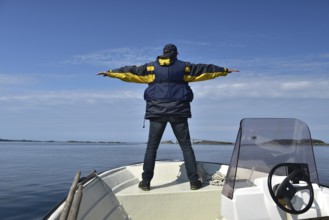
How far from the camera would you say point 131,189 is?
514cm

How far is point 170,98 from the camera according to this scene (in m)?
4.95

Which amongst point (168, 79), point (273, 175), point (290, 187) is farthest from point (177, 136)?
point (290, 187)

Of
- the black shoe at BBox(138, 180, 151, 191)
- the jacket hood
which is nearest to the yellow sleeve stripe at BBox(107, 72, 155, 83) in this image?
the jacket hood

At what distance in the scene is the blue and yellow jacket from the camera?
496cm

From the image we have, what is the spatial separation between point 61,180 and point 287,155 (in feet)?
42.0

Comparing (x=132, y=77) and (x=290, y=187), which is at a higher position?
(x=132, y=77)

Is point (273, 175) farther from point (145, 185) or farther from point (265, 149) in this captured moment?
point (145, 185)

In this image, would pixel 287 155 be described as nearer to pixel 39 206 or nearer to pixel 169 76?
pixel 169 76

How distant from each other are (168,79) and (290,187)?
2.52 meters

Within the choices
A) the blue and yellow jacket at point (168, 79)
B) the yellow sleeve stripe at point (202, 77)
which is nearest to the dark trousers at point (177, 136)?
the blue and yellow jacket at point (168, 79)

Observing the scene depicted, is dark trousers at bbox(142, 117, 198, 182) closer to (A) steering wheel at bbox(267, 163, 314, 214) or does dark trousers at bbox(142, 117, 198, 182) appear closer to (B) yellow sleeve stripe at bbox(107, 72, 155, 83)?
(B) yellow sleeve stripe at bbox(107, 72, 155, 83)

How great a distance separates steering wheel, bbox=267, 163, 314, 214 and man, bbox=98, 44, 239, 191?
1.96m

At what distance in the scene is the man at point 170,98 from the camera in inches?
195

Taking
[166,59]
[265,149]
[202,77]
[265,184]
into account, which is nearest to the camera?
[265,184]
